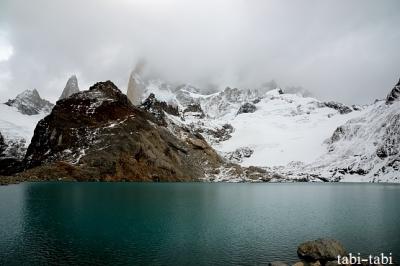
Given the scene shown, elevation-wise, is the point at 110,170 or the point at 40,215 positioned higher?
the point at 110,170

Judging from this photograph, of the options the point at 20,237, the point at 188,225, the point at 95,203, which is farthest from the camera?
the point at 95,203

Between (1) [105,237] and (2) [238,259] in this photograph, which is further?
(1) [105,237]

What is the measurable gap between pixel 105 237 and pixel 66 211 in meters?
26.9

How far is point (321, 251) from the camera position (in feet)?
143

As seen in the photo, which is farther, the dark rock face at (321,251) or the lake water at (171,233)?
the dark rock face at (321,251)

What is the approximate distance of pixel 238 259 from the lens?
42.9 meters

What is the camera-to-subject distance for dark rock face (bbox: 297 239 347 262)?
43094mm

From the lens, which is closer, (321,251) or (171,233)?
(321,251)

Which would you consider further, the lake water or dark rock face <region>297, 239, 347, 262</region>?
dark rock face <region>297, 239, 347, 262</region>

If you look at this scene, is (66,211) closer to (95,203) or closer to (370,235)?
(95,203)

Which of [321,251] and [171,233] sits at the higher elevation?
[321,251]

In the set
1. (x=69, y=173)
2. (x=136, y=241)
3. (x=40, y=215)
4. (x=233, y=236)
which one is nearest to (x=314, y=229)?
(x=233, y=236)

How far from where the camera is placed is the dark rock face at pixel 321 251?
43094mm

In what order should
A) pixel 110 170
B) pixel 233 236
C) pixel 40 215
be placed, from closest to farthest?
pixel 233 236 < pixel 40 215 < pixel 110 170
